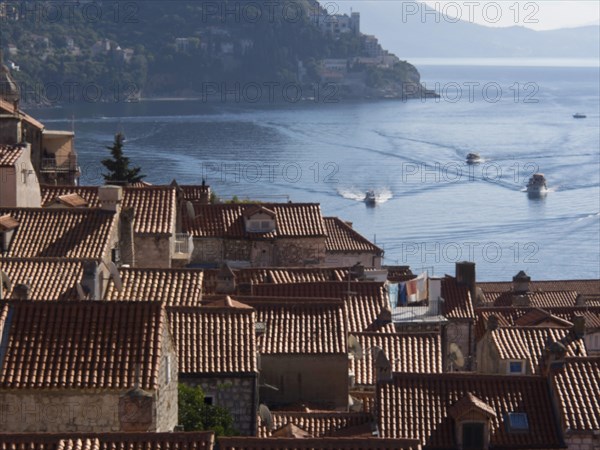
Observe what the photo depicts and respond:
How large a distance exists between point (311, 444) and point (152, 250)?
2105cm

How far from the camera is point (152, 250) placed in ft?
121

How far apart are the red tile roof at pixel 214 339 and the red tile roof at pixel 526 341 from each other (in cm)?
936

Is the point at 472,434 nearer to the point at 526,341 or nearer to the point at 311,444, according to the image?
the point at 311,444

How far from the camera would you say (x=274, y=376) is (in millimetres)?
26078

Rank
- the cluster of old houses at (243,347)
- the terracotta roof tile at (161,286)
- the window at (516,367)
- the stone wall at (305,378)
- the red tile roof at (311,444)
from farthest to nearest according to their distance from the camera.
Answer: the window at (516,367) → the terracotta roof tile at (161,286) → the stone wall at (305,378) → the cluster of old houses at (243,347) → the red tile roof at (311,444)

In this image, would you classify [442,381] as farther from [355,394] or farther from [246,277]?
[246,277]

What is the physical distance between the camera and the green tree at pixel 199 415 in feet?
67.9

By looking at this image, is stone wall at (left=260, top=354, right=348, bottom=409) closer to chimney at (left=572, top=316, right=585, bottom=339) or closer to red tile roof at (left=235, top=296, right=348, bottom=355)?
red tile roof at (left=235, top=296, right=348, bottom=355)

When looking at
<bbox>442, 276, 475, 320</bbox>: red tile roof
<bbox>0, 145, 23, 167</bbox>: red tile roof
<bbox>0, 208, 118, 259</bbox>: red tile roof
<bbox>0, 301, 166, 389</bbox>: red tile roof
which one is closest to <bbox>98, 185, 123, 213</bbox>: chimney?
<bbox>0, 208, 118, 259</bbox>: red tile roof

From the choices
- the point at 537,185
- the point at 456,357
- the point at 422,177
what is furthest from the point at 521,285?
the point at 422,177

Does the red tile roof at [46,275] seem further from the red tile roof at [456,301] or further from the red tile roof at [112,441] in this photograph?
the red tile roof at [456,301]

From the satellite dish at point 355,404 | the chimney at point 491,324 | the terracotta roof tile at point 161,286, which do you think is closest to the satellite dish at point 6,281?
the terracotta roof tile at point 161,286

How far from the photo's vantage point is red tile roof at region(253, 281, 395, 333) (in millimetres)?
31406

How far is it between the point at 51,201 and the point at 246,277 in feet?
22.2
